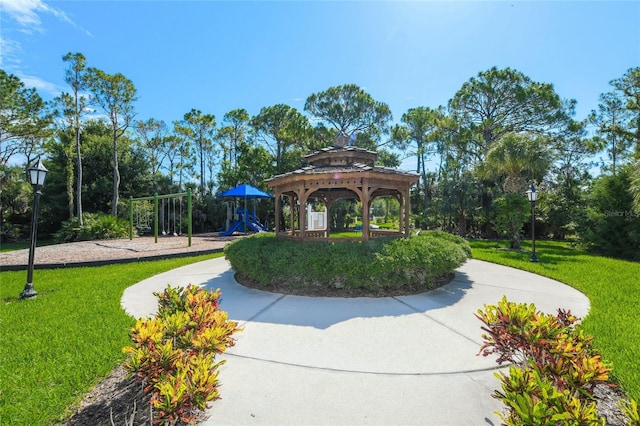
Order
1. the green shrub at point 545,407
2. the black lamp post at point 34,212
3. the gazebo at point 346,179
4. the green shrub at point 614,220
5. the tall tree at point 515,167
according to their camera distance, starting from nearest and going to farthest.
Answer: the green shrub at point 545,407 → the black lamp post at point 34,212 → the gazebo at point 346,179 → the green shrub at point 614,220 → the tall tree at point 515,167

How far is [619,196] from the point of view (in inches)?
490

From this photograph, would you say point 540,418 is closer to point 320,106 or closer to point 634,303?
point 634,303

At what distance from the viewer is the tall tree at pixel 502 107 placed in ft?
71.4

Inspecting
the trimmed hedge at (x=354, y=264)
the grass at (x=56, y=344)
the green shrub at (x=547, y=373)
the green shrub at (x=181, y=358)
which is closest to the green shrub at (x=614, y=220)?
the trimmed hedge at (x=354, y=264)

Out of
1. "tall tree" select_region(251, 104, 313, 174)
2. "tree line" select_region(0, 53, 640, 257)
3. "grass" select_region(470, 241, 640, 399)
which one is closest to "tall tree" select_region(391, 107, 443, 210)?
"tree line" select_region(0, 53, 640, 257)

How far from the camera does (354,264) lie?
5535mm

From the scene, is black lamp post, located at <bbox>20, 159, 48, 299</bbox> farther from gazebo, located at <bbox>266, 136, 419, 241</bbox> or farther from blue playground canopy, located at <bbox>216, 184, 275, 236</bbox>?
blue playground canopy, located at <bbox>216, 184, 275, 236</bbox>

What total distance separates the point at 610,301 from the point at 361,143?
62.8 ft

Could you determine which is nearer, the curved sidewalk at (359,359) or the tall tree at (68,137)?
the curved sidewalk at (359,359)

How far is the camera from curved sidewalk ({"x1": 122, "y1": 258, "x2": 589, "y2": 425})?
2.33m

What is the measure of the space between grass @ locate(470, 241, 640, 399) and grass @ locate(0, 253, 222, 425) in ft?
16.4

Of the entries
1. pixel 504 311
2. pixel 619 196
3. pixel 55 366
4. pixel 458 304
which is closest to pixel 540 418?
pixel 504 311

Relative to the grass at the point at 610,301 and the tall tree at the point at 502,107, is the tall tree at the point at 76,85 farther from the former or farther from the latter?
the tall tree at the point at 502,107

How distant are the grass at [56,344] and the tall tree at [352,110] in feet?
68.5
